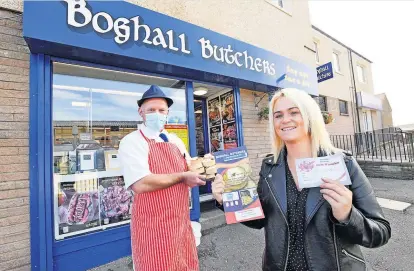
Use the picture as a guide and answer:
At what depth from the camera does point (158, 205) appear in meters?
1.78

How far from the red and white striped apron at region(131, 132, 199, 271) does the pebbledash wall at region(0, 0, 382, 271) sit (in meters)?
1.99

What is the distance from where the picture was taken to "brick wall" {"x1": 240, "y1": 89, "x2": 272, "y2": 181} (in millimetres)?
5512

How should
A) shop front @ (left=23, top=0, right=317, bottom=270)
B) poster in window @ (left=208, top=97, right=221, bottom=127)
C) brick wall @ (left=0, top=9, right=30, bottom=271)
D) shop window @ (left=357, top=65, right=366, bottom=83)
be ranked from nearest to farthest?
brick wall @ (left=0, top=9, right=30, bottom=271) → shop front @ (left=23, top=0, right=317, bottom=270) → poster in window @ (left=208, top=97, right=221, bottom=127) → shop window @ (left=357, top=65, right=366, bottom=83)

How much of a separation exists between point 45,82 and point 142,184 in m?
2.42

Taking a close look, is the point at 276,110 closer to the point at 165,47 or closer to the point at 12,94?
the point at 165,47

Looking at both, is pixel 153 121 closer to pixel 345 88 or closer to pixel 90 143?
pixel 90 143

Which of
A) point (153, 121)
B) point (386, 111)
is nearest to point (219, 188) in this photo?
point (153, 121)

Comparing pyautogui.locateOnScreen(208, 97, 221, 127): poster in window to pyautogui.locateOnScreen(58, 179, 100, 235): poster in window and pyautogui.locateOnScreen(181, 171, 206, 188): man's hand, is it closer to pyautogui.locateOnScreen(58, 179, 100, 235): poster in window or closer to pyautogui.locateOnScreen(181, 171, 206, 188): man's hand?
pyautogui.locateOnScreen(58, 179, 100, 235): poster in window

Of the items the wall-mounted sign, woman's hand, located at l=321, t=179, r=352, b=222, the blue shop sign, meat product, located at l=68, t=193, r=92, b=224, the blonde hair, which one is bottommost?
meat product, located at l=68, t=193, r=92, b=224

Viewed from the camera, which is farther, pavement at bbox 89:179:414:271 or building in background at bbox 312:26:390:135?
building in background at bbox 312:26:390:135

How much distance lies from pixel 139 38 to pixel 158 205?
2.73 metres

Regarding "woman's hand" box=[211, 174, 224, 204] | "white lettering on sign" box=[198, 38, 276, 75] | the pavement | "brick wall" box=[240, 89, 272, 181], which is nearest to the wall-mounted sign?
"brick wall" box=[240, 89, 272, 181]

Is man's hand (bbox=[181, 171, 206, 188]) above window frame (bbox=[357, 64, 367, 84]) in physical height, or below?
below

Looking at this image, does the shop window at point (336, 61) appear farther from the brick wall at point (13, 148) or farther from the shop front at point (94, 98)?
the brick wall at point (13, 148)
